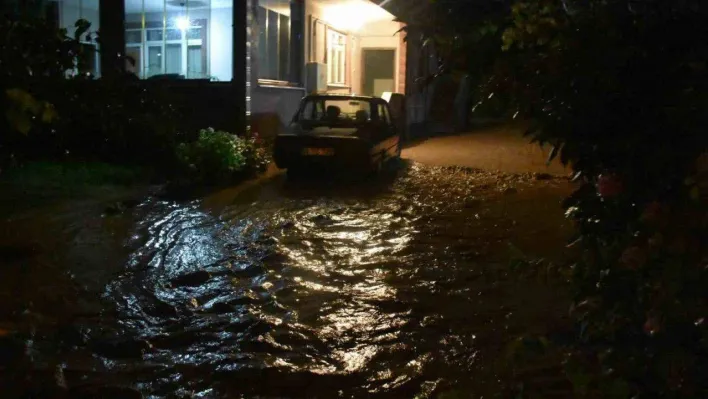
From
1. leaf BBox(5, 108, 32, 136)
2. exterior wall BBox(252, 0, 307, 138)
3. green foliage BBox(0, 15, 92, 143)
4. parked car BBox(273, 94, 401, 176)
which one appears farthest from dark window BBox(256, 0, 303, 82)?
leaf BBox(5, 108, 32, 136)

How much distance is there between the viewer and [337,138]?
12.9 metres

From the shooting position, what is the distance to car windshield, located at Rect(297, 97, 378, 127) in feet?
45.9

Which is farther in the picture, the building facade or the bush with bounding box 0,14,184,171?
the building facade

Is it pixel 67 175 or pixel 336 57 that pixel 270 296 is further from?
pixel 336 57

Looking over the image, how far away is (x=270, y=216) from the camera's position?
410 inches

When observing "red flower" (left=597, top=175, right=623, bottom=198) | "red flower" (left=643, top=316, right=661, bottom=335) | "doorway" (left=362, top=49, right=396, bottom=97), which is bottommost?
"red flower" (left=643, top=316, right=661, bottom=335)

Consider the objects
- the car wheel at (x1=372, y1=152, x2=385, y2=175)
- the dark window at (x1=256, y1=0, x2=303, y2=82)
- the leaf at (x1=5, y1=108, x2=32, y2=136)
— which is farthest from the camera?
the dark window at (x1=256, y1=0, x2=303, y2=82)

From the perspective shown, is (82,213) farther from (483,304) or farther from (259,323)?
(483,304)

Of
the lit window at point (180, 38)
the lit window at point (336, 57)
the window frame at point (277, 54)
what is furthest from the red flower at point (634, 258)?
the lit window at point (336, 57)

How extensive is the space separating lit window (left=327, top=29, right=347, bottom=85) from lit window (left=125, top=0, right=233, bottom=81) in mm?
5893

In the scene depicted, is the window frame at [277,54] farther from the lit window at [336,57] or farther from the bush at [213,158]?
the bush at [213,158]

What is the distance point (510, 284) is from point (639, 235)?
15.3 ft

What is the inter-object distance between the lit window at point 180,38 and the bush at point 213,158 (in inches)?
172

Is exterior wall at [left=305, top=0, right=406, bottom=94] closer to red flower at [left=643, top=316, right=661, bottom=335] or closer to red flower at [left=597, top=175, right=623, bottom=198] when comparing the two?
red flower at [left=597, top=175, right=623, bottom=198]
